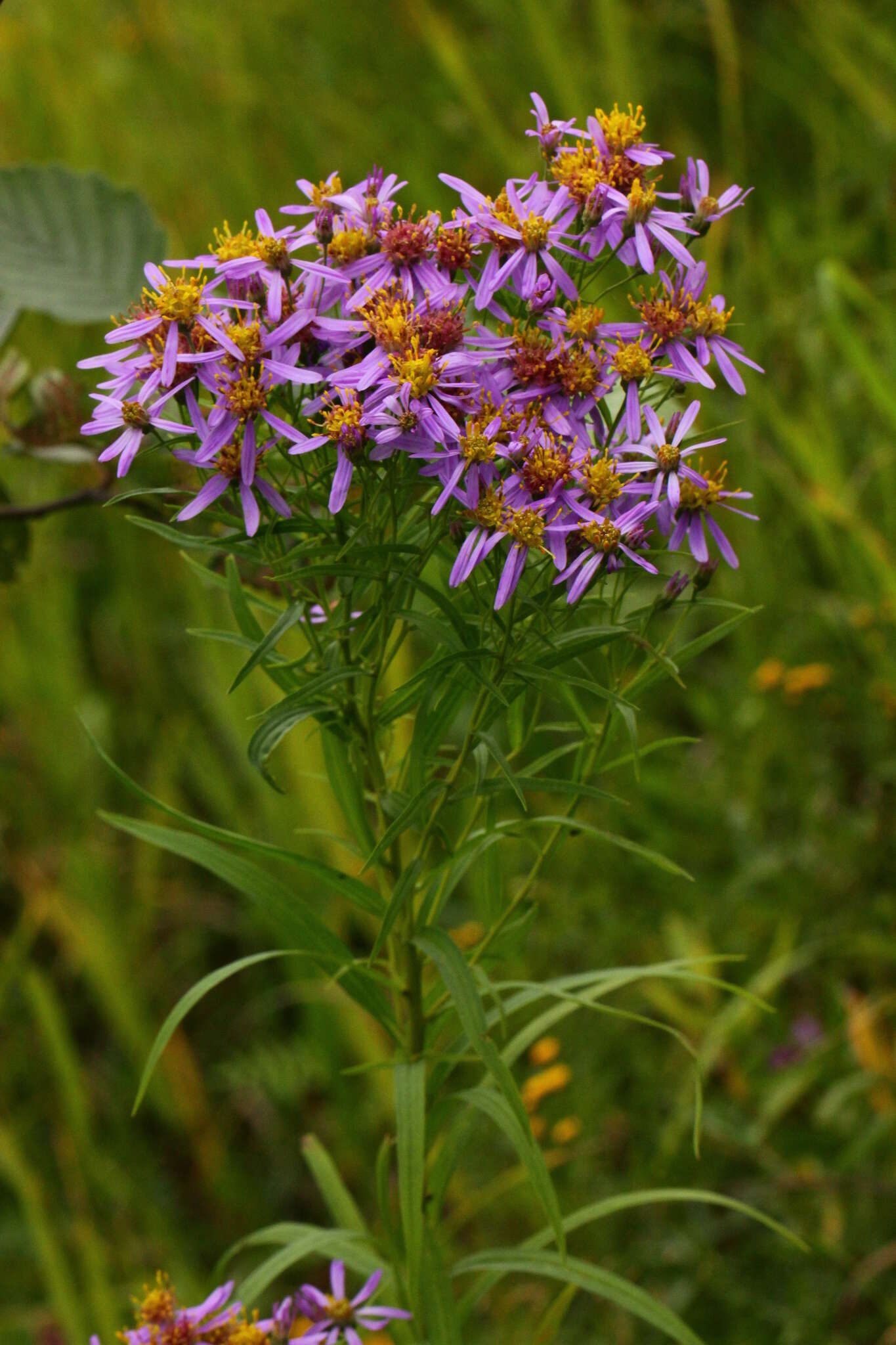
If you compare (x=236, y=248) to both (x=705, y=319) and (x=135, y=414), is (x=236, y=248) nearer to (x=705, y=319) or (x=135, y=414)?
(x=135, y=414)

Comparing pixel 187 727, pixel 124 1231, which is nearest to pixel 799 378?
pixel 187 727

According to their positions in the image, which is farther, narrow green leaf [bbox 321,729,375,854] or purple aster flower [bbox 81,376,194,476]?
narrow green leaf [bbox 321,729,375,854]

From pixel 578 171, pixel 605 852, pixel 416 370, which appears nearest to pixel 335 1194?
pixel 416 370

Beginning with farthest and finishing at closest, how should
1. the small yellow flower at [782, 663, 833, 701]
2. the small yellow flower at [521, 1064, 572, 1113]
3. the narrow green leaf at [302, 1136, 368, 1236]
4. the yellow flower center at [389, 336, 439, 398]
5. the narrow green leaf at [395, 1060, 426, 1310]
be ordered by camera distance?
the small yellow flower at [782, 663, 833, 701]
the small yellow flower at [521, 1064, 572, 1113]
the narrow green leaf at [302, 1136, 368, 1236]
the narrow green leaf at [395, 1060, 426, 1310]
the yellow flower center at [389, 336, 439, 398]

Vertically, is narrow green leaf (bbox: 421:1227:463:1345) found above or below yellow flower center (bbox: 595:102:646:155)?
below

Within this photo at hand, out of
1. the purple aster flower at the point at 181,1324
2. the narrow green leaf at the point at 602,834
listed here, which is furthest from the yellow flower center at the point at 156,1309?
the narrow green leaf at the point at 602,834

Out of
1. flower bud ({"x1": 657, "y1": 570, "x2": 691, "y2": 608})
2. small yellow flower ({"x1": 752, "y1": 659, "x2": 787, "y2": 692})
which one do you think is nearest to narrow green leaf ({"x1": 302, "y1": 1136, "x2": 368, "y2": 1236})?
flower bud ({"x1": 657, "y1": 570, "x2": 691, "y2": 608})

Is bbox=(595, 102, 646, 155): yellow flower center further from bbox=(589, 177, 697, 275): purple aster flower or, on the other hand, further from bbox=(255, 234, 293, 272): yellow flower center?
bbox=(255, 234, 293, 272): yellow flower center

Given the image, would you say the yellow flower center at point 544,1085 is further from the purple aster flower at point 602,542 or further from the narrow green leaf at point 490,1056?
the purple aster flower at point 602,542
